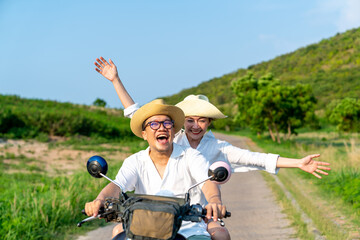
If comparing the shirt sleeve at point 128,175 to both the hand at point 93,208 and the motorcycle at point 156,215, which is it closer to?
the hand at point 93,208

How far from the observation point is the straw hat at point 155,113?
3.50 metres

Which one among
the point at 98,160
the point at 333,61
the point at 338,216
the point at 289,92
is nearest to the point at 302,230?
the point at 338,216

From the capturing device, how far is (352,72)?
83.9 metres

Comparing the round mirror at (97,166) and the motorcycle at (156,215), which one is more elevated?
the round mirror at (97,166)

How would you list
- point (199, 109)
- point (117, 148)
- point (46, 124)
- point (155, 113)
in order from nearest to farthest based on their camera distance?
point (155, 113) → point (199, 109) → point (117, 148) → point (46, 124)

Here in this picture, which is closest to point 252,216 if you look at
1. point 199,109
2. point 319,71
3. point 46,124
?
point 199,109

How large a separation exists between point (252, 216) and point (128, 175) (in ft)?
19.0

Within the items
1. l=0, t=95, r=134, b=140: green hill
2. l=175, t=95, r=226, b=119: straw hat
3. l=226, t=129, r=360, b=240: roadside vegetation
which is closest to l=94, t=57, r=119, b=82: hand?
l=175, t=95, r=226, b=119: straw hat

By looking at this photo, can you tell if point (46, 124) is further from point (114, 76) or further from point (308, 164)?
point (308, 164)

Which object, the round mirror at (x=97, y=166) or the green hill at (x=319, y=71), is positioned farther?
the green hill at (x=319, y=71)

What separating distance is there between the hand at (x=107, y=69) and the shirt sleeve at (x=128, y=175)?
67.6 inches

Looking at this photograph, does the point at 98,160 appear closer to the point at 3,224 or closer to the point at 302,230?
the point at 3,224

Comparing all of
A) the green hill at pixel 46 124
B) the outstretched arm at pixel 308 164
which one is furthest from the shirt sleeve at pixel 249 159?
the green hill at pixel 46 124

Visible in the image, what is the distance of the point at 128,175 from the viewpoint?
358cm
